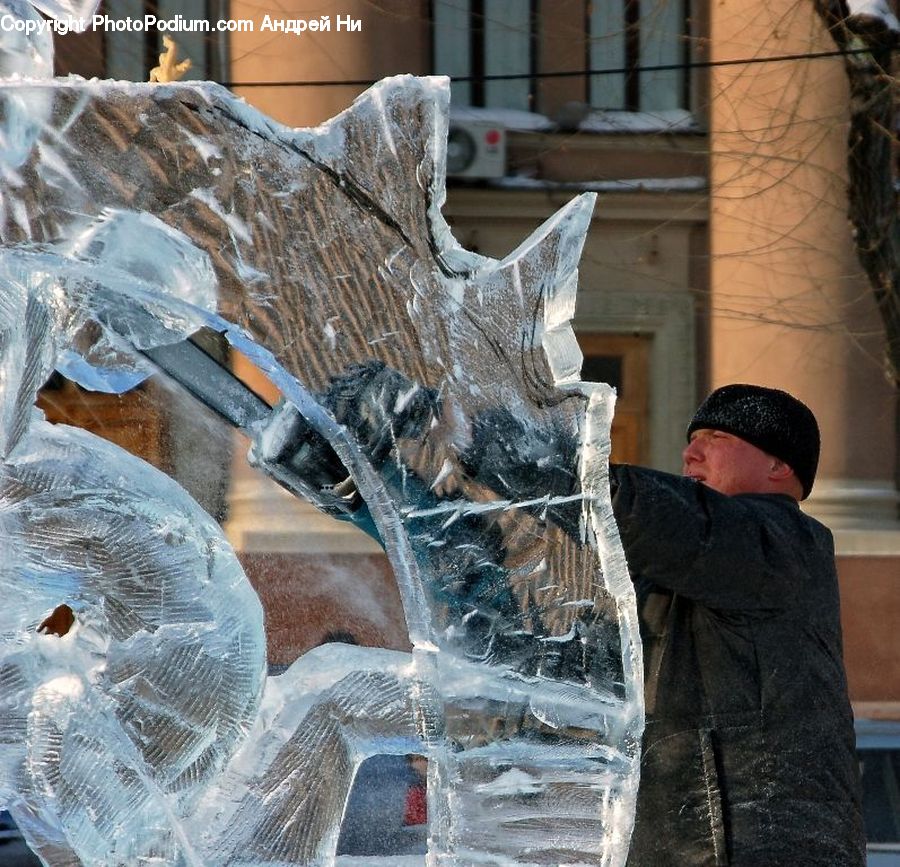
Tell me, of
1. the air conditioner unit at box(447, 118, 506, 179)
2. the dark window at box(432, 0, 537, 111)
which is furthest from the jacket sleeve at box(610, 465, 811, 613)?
the dark window at box(432, 0, 537, 111)

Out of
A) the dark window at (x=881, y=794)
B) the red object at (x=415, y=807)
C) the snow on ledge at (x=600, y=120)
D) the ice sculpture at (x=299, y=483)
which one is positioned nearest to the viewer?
the ice sculpture at (x=299, y=483)

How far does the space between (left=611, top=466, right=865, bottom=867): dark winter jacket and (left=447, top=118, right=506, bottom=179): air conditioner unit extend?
269 inches

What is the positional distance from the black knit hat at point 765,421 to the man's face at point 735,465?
12 mm

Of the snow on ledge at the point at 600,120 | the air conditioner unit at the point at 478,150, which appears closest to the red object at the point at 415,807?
the snow on ledge at the point at 600,120

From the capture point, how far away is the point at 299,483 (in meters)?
1.76

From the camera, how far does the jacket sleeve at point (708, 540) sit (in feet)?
6.75

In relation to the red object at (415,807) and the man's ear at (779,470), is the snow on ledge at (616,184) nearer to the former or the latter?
the man's ear at (779,470)

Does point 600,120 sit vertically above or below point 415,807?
above

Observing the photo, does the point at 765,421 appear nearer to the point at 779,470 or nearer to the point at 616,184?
the point at 779,470

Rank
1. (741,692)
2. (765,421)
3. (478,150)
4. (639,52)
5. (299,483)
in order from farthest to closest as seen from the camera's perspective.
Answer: (478,150), (639,52), (765,421), (741,692), (299,483)

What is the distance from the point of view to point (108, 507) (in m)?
1.68

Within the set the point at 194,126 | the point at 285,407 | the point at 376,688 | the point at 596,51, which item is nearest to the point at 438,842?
the point at 376,688

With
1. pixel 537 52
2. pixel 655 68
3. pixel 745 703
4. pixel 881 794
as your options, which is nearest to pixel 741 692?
pixel 745 703

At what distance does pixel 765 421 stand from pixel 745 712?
1.50 feet
